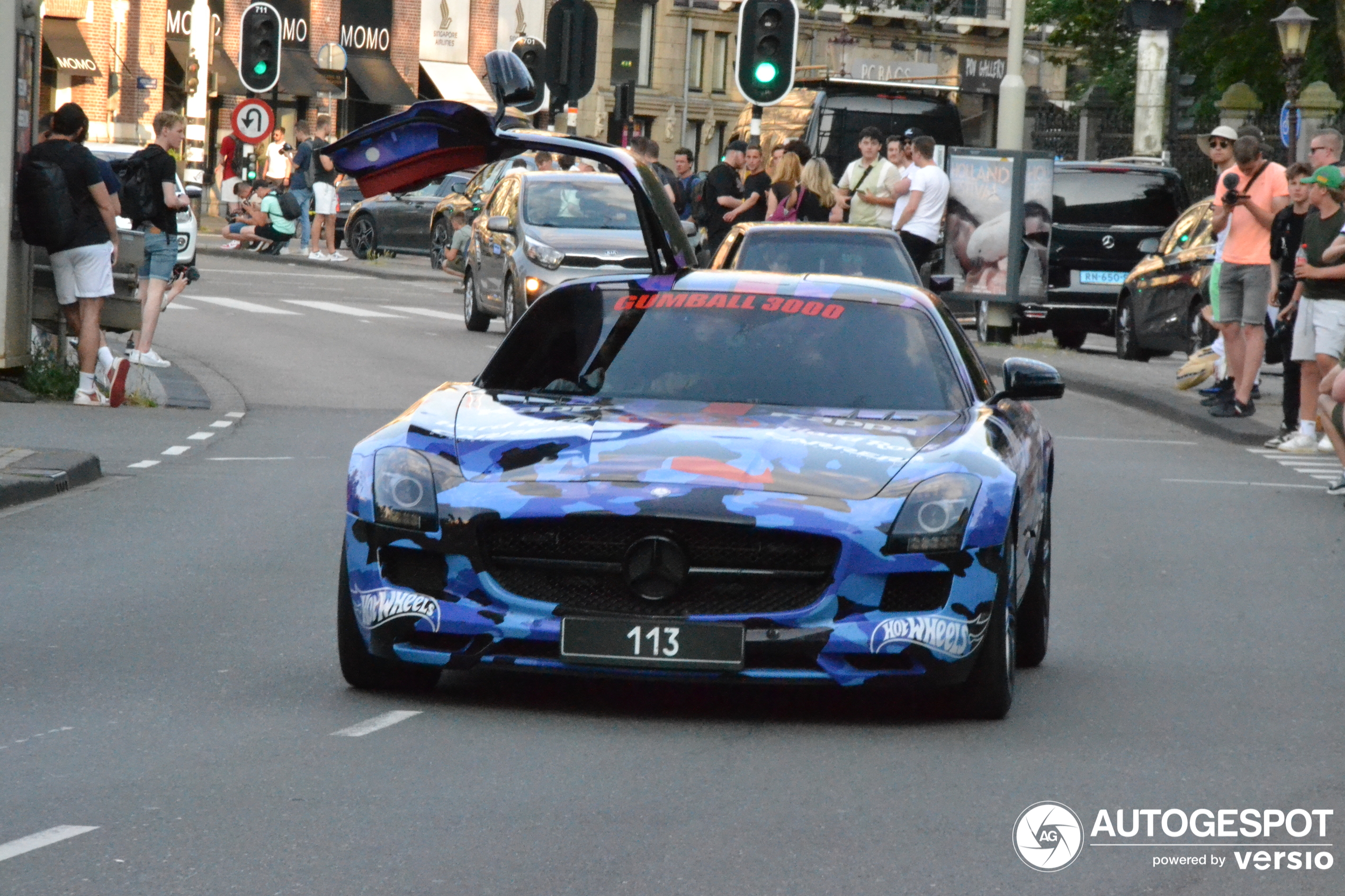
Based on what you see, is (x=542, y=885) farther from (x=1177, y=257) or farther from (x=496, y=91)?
(x=1177, y=257)

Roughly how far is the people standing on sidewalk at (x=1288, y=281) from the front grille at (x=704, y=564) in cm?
1022

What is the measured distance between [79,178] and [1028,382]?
9.63 metres

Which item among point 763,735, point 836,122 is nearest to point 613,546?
point 763,735

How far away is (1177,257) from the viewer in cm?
2298

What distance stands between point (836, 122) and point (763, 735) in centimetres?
3079

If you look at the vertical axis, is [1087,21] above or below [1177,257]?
above

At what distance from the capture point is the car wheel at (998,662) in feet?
22.7

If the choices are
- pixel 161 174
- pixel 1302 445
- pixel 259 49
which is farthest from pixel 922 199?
pixel 259 49

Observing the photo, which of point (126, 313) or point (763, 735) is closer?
point (763, 735)

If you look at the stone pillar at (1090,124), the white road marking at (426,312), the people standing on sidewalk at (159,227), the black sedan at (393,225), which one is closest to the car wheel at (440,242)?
the black sedan at (393,225)

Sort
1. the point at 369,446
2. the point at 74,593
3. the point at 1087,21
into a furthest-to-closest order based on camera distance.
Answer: the point at 1087,21
the point at 74,593
the point at 369,446

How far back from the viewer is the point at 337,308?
2866 centimetres

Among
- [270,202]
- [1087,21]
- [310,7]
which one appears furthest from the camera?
[310,7]

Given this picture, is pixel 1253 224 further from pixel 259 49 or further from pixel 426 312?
pixel 259 49
